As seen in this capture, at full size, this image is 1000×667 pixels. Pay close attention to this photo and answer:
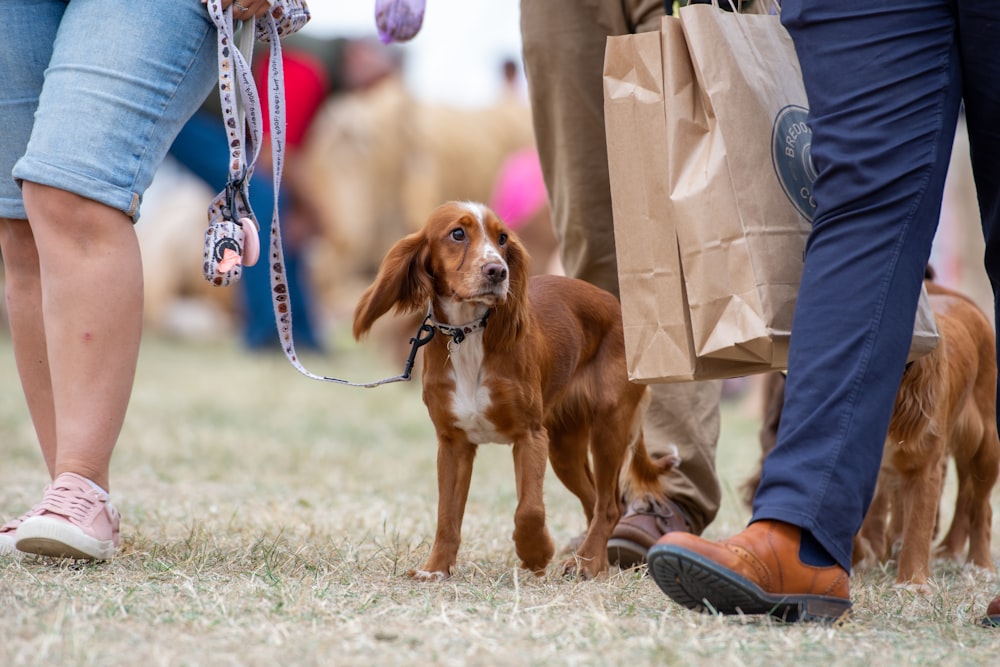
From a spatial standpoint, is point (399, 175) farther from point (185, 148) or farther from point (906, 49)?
point (906, 49)

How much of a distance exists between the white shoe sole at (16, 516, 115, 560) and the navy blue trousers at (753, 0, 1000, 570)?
1452mm

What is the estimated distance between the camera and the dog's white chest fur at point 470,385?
294 centimetres

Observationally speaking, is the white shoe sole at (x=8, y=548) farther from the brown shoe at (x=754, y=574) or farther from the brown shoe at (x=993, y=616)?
the brown shoe at (x=993, y=616)

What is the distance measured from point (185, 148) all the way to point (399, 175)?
4594 millimetres

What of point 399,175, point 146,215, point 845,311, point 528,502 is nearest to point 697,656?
point 845,311

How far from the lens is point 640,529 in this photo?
3332 millimetres

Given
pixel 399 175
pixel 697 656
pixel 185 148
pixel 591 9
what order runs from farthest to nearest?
pixel 399 175 < pixel 185 148 < pixel 591 9 < pixel 697 656

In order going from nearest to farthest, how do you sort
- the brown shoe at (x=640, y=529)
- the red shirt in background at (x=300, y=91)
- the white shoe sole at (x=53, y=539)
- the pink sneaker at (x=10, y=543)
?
the white shoe sole at (x=53, y=539) → the pink sneaker at (x=10, y=543) → the brown shoe at (x=640, y=529) → the red shirt in background at (x=300, y=91)

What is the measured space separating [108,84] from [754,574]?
5.61 feet

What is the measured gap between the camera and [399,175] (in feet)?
41.5

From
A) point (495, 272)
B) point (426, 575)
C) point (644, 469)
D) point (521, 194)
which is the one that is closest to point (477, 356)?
point (495, 272)

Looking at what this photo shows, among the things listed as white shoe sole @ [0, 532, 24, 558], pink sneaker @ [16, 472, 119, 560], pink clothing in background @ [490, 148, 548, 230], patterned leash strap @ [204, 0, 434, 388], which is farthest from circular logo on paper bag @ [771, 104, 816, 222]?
pink clothing in background @ [490, 148, 548, 230]

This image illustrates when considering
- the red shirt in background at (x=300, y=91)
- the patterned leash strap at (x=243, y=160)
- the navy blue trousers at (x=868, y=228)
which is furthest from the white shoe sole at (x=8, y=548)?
the red shirt in background at (x=300, y=91)

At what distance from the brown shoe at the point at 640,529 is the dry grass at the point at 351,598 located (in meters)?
0.30
